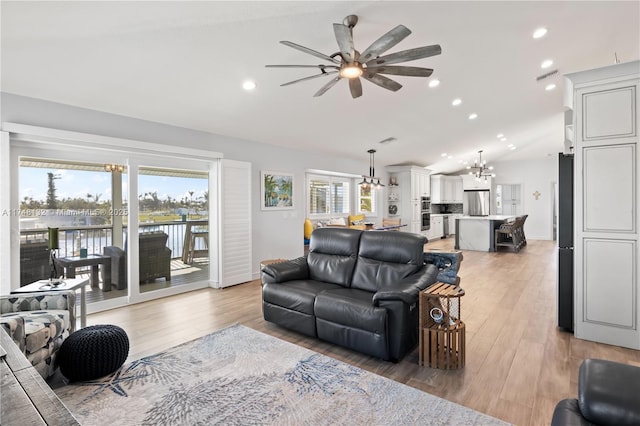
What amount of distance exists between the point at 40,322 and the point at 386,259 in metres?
3.07

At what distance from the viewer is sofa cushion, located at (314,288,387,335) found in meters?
2.67

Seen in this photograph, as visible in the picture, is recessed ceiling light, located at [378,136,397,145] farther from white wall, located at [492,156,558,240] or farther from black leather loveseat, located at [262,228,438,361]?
white wall, located at [492,156,558,240]

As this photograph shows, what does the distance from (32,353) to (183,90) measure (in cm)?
293

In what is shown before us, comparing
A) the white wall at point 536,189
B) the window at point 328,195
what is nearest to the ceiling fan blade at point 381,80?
the window at point 328,195

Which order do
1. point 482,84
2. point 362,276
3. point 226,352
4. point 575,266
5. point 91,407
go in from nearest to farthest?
1. point 91,407
2. point 226,352
3. point 575,266
4. point 362,276
5. point 482,84

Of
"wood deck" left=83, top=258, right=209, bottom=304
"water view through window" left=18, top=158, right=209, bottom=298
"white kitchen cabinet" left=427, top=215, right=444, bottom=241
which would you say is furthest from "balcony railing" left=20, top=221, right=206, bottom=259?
"white kitchen cabinet" left=427, top=215, right=444, bottom=241

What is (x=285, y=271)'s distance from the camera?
3.71m

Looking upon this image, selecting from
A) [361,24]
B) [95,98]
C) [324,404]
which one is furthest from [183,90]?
[324,404]

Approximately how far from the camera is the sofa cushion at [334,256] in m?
3.67

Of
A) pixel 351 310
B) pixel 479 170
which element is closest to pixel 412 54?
pixel 351 310

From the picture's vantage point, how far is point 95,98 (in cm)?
361

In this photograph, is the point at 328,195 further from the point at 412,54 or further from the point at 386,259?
the point at 412,54

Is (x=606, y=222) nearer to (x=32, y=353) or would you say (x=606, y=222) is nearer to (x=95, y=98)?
(x=32, y=353)

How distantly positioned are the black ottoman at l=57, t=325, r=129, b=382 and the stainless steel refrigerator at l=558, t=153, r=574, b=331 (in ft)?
14.3
